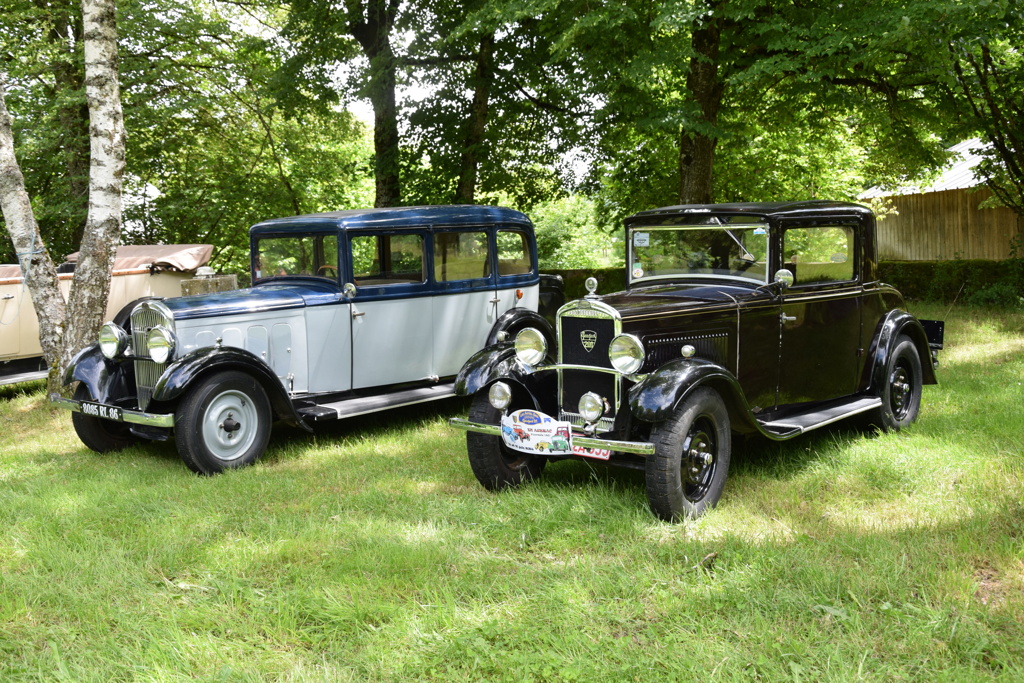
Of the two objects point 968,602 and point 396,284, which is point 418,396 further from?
point 968,602

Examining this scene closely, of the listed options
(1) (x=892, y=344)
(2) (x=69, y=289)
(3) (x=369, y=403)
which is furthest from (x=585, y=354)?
(2) (x=69, y=289)

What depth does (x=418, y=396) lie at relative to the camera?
7.41 m

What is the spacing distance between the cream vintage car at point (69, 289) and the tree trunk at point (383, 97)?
5.06m

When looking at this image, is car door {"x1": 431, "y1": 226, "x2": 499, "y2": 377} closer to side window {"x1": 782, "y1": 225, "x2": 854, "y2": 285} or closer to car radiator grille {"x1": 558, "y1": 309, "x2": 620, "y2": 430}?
car radiator grille {"x1": 558, "y1": 309, "x2": 620, "y2": 430}

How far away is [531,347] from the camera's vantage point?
17.4ft

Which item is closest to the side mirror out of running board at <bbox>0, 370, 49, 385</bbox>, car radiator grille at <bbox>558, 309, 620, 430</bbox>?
car radiator grille at <bbox>558, 309, 620, 430</bbox>

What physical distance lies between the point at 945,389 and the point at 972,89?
815 centimetres

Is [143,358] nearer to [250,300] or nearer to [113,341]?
[113,341]

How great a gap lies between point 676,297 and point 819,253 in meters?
1.32

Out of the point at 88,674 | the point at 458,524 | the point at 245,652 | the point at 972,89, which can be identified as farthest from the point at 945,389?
the point at 972,89

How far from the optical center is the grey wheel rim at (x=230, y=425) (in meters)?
6.22

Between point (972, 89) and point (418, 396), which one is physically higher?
point (972, 89)

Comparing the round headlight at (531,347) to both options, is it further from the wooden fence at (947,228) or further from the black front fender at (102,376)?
the wooden fence at (947,228)

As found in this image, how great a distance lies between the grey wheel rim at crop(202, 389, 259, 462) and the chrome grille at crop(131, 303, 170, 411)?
0.61m
